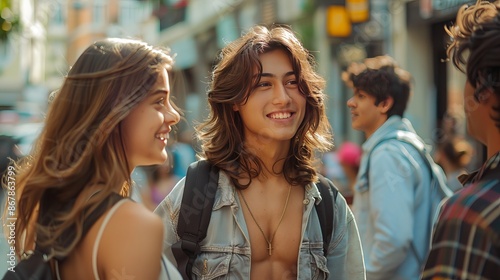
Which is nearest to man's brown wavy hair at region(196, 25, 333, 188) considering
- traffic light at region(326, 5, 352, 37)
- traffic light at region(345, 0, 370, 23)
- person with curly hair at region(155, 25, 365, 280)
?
person with curly hair at region(155, 25, 365, 280)

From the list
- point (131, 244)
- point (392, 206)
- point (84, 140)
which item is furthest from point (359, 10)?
point (131, 244)

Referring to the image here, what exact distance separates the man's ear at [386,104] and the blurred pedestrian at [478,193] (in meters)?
2.32

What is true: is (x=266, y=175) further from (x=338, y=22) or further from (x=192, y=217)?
(x=338, y=22)

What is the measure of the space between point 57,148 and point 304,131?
51.4 inches

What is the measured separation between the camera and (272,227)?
10.4ft

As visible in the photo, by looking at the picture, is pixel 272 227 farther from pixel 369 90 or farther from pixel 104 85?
pixel 369 90

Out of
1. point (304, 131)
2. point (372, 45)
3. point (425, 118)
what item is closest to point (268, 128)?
point (304, 131)

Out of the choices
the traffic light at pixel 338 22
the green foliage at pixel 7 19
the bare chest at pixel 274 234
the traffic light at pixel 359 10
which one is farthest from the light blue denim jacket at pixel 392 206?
the traffic light at pixel 338 22

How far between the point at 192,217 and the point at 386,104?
80.4 inches

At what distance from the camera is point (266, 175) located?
328cm

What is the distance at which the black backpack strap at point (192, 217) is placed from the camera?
2982mm

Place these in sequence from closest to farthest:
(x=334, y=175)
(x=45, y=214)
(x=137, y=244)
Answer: (x=137, y=244) < (x=45, y=214) < (x=334, y=175)

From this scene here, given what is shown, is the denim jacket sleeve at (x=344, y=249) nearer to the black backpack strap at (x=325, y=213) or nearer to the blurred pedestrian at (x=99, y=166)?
the black backpack strap at (x=325, y=213)

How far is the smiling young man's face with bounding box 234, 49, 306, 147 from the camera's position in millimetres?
3160
